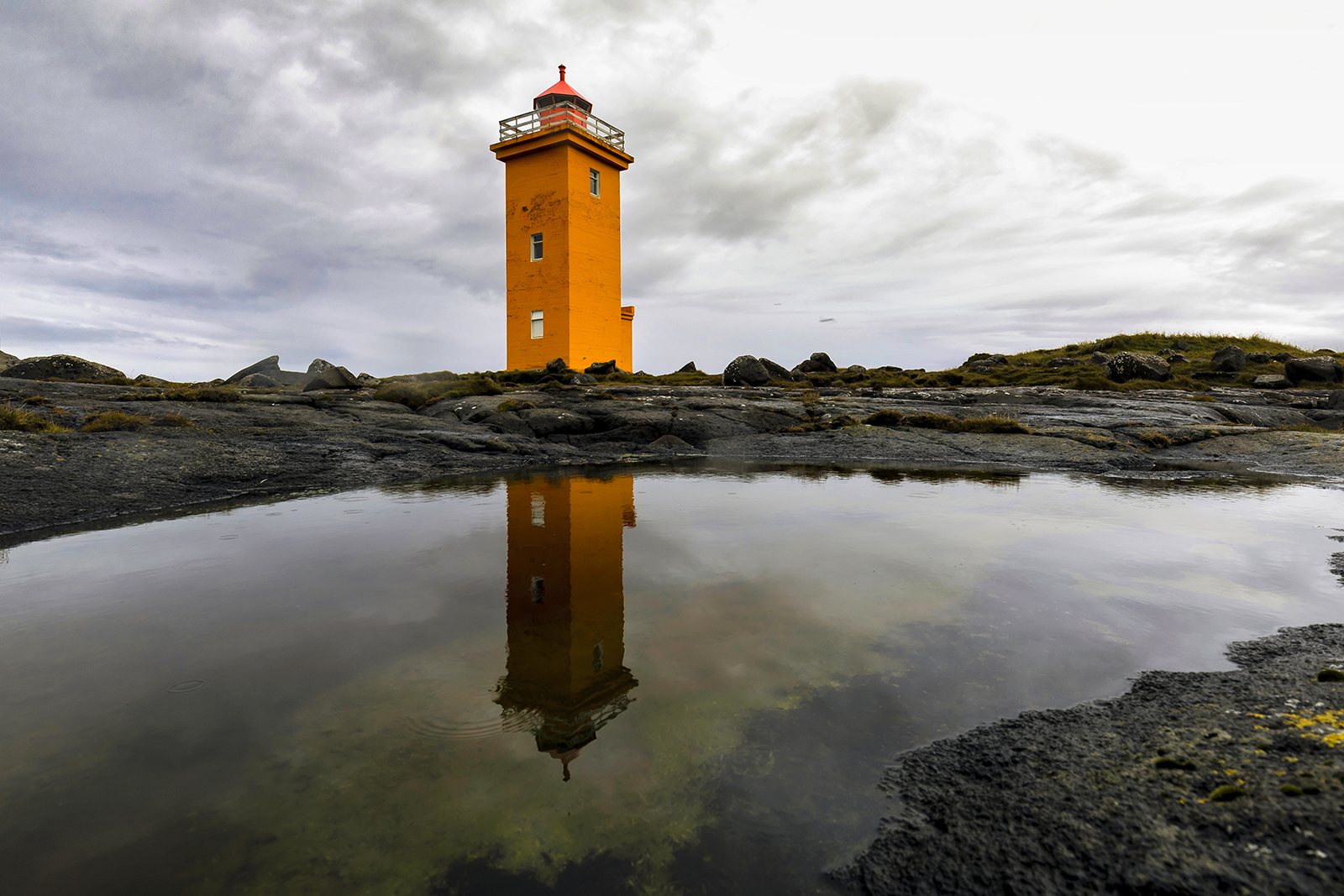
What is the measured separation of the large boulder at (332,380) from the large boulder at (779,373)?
15653 millimetres

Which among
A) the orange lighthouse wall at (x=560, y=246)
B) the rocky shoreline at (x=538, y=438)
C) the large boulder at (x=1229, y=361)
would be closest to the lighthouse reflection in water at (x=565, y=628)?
the rocky shoreline at (x=538, y=438)

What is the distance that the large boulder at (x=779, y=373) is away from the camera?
24683mm

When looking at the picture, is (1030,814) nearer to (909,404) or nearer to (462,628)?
(462,628)

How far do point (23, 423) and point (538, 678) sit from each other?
31.4ft

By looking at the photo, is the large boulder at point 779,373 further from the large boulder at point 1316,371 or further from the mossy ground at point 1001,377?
the large boulder at point 1316,371

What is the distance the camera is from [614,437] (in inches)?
521

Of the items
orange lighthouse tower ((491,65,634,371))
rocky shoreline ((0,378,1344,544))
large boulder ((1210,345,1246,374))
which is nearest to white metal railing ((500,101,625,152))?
orange lighthouse tower ((491,65,634,371))

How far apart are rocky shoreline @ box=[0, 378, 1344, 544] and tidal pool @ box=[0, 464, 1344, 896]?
2.24 m

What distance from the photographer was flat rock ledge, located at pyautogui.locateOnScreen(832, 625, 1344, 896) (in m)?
1.41

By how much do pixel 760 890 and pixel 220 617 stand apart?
328cm


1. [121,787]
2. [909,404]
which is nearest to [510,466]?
[121,787]

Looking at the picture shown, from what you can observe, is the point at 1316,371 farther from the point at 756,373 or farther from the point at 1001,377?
the point at 756,373

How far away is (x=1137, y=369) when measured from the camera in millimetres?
23406

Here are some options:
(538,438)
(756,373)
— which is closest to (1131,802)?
(538,438)
